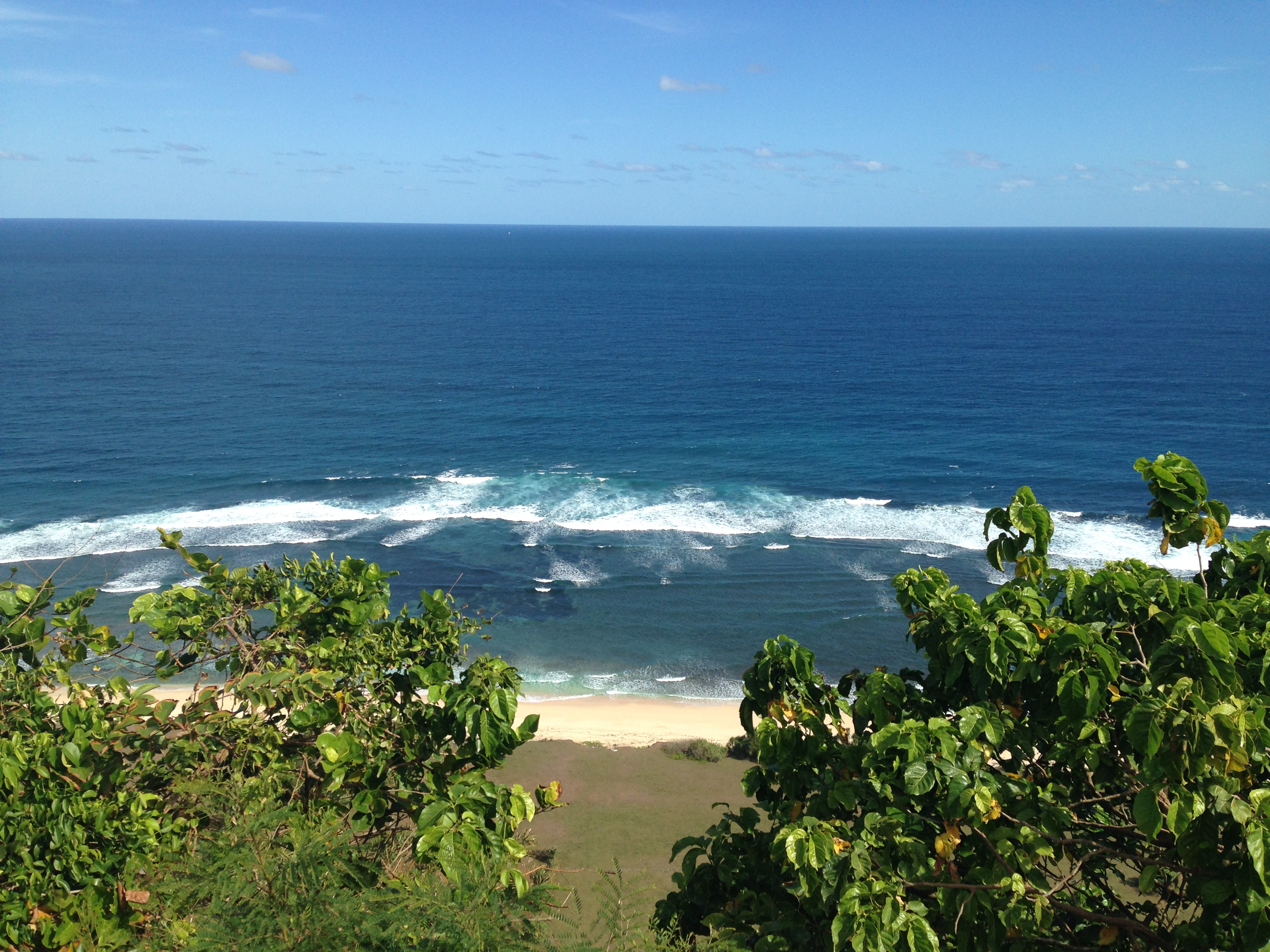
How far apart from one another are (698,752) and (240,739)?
849 inches

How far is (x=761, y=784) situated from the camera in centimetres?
950

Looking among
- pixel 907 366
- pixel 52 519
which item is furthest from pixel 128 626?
pixel 907 366

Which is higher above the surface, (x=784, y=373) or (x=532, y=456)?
(x=784, y=373)

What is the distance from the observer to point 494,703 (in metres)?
9.54

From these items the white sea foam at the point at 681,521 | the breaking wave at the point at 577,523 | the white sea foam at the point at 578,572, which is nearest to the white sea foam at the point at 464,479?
the breaking wave at the point at 577,523

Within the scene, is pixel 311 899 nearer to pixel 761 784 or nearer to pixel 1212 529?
pixel 761 784

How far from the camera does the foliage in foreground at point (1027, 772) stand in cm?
709

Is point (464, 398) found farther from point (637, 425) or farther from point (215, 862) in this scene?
point (215, 862)

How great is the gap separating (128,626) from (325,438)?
2561 cm

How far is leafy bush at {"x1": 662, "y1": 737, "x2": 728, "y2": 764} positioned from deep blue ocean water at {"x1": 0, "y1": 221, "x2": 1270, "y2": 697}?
491cm

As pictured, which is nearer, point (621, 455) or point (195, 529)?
point (195, 529)

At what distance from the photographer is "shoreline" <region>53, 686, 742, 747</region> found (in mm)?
30531

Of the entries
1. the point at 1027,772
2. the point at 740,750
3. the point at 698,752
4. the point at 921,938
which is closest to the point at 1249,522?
the point at 740,750

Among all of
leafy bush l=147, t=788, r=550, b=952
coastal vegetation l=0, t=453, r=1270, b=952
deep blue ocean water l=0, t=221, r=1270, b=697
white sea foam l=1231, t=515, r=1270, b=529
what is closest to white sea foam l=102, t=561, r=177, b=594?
deep blue ocean water l=0, t=221, r=1270, b=697
